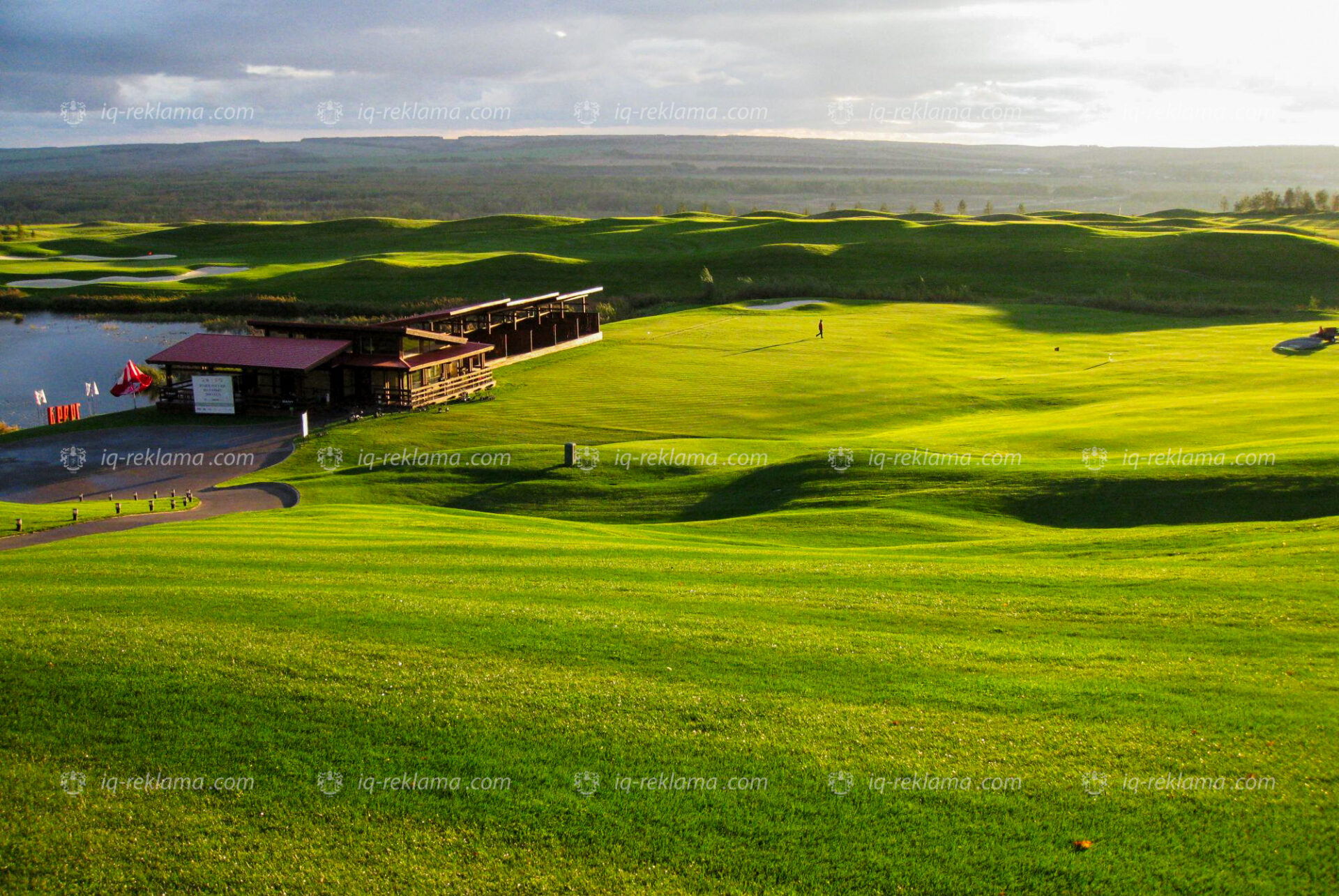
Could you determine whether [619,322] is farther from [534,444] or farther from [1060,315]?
[534,444]

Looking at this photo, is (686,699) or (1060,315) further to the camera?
(1060,315)

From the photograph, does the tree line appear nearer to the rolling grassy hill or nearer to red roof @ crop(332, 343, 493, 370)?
A: the rolling grassy hill

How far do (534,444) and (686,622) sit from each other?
29.1 m

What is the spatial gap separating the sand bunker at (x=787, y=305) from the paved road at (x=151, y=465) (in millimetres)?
48917

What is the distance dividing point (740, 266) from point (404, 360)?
205 ft

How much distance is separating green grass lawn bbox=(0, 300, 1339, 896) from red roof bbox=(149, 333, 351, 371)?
26582 millimetres

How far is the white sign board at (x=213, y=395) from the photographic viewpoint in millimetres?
52688

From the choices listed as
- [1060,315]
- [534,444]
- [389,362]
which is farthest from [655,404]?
[1060,315]

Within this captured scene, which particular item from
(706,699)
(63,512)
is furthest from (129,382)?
(706,699)

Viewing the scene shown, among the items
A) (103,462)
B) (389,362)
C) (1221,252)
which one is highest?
(1221,252)

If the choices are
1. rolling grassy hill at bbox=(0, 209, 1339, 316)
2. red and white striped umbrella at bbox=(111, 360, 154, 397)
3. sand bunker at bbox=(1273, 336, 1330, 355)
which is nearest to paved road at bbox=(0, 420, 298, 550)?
red and white striped umbrella at bbox=(111, 360, 154, 397)

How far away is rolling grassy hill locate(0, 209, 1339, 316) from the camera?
3826 inches

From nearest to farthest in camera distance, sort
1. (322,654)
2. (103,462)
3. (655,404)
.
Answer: (322,654) → (103,462) → (655,404)

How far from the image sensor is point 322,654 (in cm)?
1491
